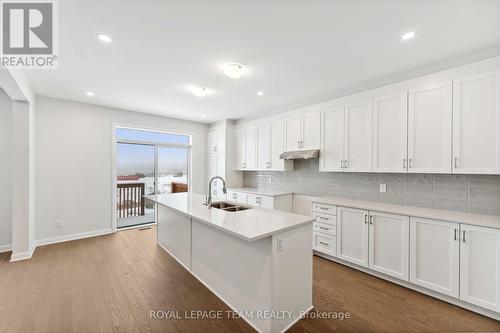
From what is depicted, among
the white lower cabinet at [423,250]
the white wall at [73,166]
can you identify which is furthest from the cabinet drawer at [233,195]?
the white wall at [73,166]

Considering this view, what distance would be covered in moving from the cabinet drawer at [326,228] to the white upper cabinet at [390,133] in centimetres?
106

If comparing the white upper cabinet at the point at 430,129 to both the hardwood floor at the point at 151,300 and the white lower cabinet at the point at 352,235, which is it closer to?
the white lower cabinet at the point at 352,235

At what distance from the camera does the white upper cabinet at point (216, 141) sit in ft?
17.9

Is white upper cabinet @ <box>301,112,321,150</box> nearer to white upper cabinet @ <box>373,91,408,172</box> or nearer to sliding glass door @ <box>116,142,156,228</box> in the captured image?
white upper cabinet @ <box>373,91,408,172</box>

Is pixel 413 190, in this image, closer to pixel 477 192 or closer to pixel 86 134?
pixel 477 192

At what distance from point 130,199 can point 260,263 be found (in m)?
4.43

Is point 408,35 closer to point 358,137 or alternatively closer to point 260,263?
point 358,137

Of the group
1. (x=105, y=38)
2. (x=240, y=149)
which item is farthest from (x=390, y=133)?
(x=105, y=38)

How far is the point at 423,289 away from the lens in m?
2.38

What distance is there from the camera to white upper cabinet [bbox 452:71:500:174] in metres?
2.11

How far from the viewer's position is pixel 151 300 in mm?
2230

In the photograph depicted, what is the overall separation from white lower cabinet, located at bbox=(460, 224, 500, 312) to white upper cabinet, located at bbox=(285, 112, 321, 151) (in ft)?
7.17

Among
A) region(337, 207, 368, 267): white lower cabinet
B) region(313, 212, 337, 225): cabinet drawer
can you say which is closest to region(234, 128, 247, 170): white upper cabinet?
region(313, 212, 337, 225): cabinet drawer

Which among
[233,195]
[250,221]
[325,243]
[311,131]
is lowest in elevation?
[325,243]
